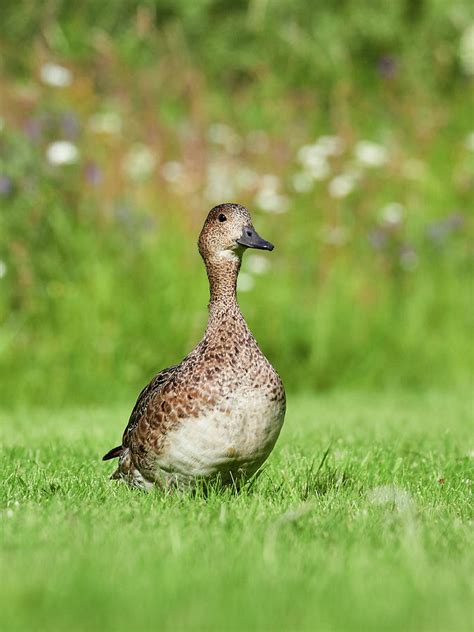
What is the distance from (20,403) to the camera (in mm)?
8531

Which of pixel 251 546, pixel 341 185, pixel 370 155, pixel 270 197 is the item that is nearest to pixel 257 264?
pixel 270 197

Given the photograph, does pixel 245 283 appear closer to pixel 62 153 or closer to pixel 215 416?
pixel 62 153

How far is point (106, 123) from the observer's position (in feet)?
33.4

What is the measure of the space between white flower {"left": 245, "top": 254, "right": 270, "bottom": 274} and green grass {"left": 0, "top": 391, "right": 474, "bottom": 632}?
356cm

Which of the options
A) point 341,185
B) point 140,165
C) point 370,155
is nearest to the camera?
point 341,185

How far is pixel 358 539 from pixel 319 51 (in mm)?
11509

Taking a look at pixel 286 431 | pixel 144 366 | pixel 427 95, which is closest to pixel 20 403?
pixel 144 366

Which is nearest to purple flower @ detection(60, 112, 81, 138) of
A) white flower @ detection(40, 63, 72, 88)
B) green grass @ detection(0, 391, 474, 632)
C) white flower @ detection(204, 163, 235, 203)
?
white flower @ detection(40, 63, 72, 88)

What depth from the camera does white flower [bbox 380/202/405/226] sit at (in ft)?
34.1

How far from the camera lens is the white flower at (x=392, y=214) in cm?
1039

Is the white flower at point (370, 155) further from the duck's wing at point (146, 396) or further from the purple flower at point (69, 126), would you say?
the duck's wing at point (146, 396)

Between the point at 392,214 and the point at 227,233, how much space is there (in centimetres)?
572

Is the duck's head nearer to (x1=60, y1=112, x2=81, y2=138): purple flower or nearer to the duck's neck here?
the duck's neck

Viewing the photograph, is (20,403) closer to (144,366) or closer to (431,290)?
(144,366)
